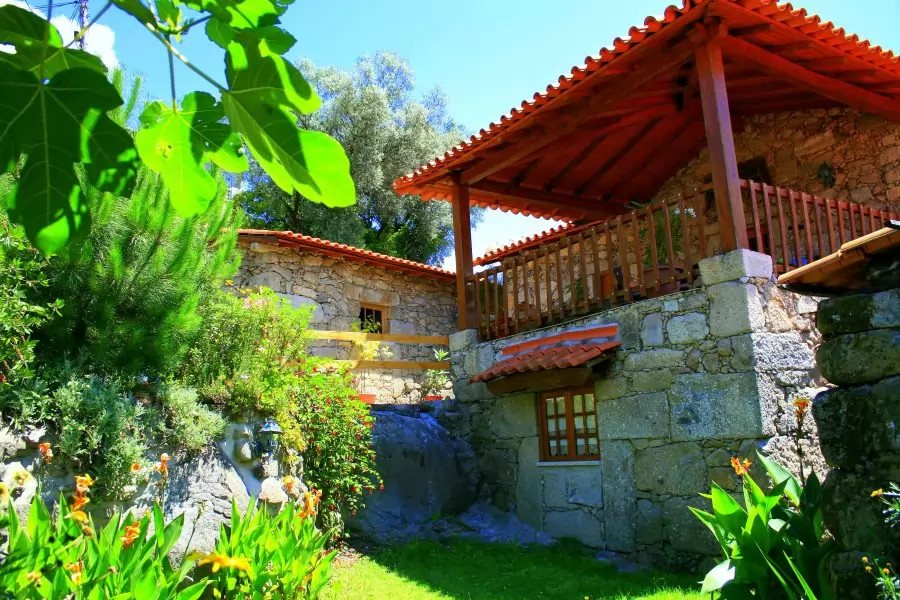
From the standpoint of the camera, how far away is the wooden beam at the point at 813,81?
584 cm

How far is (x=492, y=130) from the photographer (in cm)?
693

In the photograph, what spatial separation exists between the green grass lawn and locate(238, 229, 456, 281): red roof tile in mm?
4988

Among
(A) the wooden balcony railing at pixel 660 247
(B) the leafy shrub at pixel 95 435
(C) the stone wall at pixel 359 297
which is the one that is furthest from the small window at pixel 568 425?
(B) the leafy shrub at pixel 95 435

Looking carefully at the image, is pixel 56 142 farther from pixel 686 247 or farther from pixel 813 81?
pixel 813 81

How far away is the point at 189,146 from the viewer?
894 millimetres

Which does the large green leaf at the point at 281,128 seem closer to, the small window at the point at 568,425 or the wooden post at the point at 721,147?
the wooden post at the point at 721,147

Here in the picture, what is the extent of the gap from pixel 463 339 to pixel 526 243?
10.6 ft

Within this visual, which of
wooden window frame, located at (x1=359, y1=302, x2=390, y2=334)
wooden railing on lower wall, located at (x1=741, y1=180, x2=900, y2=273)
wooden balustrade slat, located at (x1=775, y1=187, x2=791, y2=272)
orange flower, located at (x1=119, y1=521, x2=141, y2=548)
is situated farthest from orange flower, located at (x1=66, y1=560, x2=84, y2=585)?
wooden window frame, located at (x1=359, y1=302, x2=390, y2=334)

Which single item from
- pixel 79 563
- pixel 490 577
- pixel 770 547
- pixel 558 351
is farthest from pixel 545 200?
pixel 79 563

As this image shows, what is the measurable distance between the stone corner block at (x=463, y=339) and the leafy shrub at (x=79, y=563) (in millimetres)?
4869

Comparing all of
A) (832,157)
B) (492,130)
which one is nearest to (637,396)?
(492,130)

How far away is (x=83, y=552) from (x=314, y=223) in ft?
46.4

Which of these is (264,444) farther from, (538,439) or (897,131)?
(897,131)

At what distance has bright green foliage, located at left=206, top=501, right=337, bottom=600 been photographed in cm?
355
